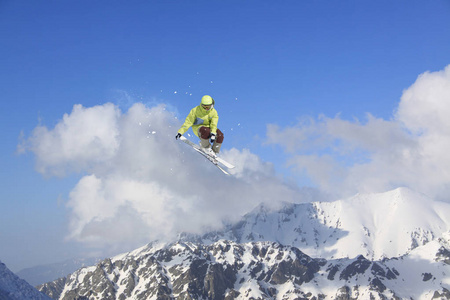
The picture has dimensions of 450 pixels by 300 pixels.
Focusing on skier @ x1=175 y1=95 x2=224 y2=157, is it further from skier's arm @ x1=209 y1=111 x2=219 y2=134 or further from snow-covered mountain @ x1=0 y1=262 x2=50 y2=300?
snow-covered mountain @ x1=0 y1=262 x2=50 y2=300

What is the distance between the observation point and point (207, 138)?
109 ft

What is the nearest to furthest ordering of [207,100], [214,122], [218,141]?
1. [207,100]
2. [214,122]
3. [218,141]

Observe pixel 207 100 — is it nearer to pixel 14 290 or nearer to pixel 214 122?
pixel 214 122

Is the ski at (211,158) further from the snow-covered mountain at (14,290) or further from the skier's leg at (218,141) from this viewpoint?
the snow-covered mountain at (14,290)

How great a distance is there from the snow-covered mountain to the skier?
58.9 meters

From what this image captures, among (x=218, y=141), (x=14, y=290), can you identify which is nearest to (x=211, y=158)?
(x=218, y=141)

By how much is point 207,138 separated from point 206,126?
3.46 ft

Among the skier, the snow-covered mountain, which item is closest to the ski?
the skier

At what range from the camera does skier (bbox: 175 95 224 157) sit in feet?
104

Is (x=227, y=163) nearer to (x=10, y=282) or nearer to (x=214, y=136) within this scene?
(x=214, y=136)

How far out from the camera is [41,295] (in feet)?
258

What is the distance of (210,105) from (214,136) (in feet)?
8.49

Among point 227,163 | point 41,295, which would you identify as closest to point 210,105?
point 227,163

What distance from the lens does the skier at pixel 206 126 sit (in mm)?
31547
